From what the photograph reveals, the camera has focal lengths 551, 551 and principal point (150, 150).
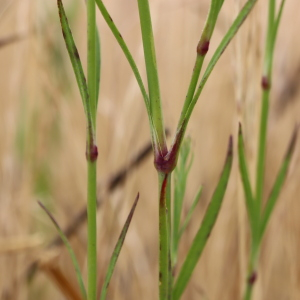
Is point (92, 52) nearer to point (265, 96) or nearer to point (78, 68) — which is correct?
point (78, 68)

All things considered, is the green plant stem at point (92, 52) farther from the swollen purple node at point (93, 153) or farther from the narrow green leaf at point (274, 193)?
the narrow green leaf at point (274, 193)

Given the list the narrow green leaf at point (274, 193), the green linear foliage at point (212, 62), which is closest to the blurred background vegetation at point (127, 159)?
the narrow green leaf at point (274, 193)

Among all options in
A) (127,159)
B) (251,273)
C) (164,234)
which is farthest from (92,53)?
(127,159)

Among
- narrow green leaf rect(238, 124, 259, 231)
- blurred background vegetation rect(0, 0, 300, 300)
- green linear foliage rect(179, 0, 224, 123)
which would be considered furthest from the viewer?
blurred background vegetation rect(0, 0, 300, 300)

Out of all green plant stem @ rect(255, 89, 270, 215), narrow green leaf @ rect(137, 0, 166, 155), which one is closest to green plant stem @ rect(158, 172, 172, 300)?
narrow green leaf @ rect(137, 0, 166, 155)

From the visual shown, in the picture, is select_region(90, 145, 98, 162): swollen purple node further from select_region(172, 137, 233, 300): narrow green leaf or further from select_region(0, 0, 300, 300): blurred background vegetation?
select_region(0, 0, 300, 300): blurred background vegetation
